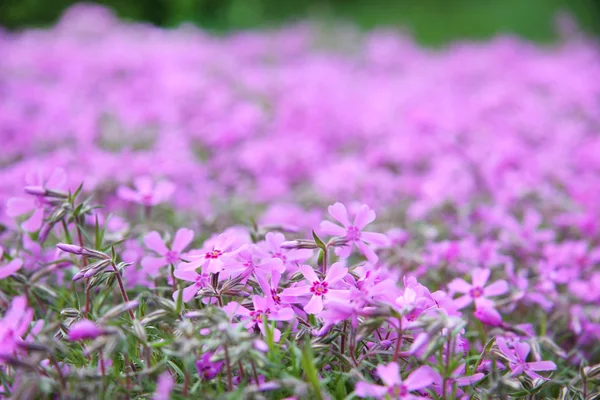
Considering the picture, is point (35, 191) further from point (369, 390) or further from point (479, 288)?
point (479, 288)

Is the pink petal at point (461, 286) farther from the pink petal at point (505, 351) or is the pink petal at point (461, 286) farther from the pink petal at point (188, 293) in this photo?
the pink petal at point (188, 293)

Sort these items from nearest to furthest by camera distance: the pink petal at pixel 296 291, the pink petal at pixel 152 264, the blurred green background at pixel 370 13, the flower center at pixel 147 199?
the pink petal at pixel 296 291 → the pink petal at pixel 152 264 → the flower center at pixel 147 199 → the blurred green background at pixel 370 13

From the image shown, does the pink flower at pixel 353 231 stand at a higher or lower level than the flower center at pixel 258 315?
higher

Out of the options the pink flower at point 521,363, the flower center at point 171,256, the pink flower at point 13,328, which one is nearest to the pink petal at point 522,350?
the pink flower at point 521,363

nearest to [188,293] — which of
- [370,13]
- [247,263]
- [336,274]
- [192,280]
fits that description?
[192,280]

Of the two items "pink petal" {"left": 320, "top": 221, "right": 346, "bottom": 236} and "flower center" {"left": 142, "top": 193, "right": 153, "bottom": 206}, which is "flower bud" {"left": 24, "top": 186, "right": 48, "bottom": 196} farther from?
"pink petal" {"left": 320, "top": 221, "right": 346, "bottom": 236}

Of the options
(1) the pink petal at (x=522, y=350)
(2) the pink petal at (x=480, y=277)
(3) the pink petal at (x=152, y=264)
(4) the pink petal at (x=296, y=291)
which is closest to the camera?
(4) the pink petal at (x=296, y=291)

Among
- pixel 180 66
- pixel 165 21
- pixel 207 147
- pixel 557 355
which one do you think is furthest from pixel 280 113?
pixel 165 21
